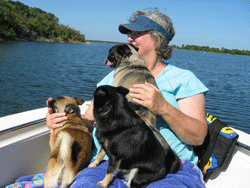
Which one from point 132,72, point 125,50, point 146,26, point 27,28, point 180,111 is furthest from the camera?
point 27,28

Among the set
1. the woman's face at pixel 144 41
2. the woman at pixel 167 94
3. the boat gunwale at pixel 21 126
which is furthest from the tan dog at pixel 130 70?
the boat gunwale at pixel 21 126

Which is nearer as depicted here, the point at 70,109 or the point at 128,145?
the point at 128,145

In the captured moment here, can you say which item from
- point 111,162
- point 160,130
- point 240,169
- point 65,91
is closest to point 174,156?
point 160,130

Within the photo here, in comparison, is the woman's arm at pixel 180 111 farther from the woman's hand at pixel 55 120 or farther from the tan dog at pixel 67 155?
the woman's hand at pixel 55 120

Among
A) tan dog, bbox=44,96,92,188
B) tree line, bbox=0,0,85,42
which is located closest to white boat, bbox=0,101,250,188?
tan dog, bbox=44,96,92,188

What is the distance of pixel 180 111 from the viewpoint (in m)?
2.11

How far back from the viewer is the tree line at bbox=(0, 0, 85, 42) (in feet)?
196

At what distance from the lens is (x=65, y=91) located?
15.4m

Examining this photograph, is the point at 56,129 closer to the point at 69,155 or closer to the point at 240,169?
the point at 69,155

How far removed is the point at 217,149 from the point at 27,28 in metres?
80.5

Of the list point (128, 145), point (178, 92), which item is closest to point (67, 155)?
point (128, 145)

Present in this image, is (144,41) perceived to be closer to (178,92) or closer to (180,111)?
(178,92)

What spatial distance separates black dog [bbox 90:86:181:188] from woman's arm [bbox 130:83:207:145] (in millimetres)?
205

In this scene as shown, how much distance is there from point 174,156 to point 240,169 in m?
1.13
